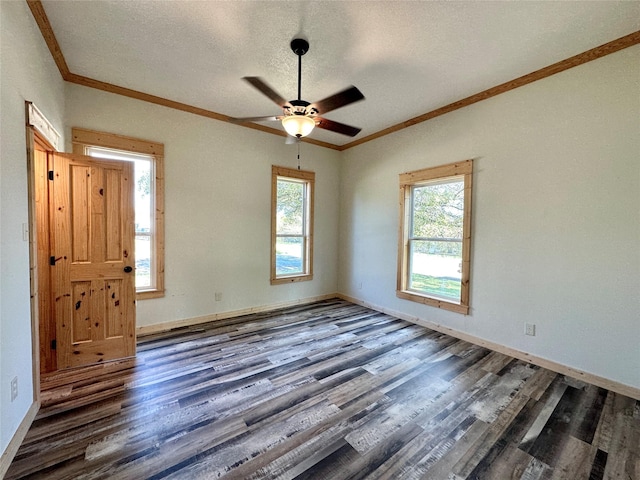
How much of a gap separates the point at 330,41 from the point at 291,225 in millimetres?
3010

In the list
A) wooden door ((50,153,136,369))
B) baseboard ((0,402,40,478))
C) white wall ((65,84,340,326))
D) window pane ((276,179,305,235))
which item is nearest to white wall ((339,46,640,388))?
window pane ((276,179,305,235))

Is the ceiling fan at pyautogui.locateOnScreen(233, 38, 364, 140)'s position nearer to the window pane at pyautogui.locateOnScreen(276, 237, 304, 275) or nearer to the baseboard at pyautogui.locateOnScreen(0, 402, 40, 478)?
the window pane at pyautogui.locateOnScreen(276, 237, 304, 275)

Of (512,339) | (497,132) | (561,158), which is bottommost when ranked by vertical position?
(512,339)

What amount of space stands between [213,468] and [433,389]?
5.94ft

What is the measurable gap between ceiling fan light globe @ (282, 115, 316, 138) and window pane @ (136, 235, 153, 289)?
2.53m

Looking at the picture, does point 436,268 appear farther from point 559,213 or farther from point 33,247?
point 33,247

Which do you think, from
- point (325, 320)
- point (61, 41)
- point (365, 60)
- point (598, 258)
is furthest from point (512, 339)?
point (61, 41)

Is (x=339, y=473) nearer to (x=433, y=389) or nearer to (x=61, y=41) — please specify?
(x=433, y=389)

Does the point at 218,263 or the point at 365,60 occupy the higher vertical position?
the point at 365,60

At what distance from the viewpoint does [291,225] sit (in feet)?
16.1

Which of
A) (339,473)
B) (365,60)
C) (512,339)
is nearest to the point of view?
(339,473)

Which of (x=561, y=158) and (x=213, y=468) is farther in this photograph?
(x=561, y=158)

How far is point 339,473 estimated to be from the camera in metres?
1.53

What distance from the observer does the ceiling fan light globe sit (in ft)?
7.50
